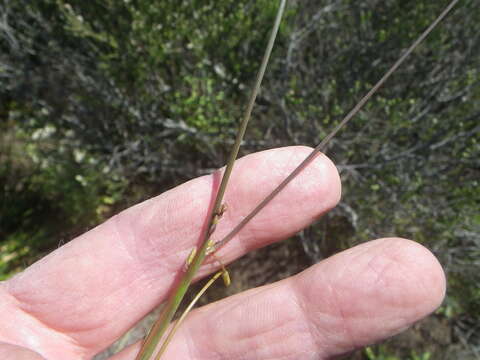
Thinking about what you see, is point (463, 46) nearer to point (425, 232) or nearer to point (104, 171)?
point (425, 232)

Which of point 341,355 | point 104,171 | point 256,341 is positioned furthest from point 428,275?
point 104,171

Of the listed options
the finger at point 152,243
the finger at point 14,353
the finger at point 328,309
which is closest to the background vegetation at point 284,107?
the finger at point 152,243

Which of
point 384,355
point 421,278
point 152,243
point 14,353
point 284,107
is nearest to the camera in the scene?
point 14,353

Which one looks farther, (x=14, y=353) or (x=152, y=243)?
(x=152, y=243)

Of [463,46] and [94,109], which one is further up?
[94,109]

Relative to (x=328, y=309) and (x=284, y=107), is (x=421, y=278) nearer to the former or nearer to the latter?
(x=328, y=309)

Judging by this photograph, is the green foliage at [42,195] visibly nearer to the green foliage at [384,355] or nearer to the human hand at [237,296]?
the human hand at [237,296]

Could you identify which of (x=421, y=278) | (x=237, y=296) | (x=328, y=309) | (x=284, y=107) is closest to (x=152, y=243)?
(x=237, y=296)

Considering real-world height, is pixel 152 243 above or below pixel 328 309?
above
